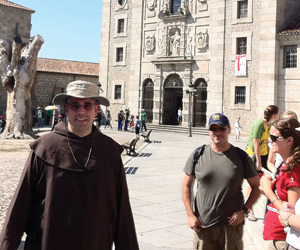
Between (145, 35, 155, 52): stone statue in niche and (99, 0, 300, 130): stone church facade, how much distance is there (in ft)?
0.27

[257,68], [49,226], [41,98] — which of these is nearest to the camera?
[49,226]

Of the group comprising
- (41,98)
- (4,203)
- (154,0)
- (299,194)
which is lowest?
(4,203)

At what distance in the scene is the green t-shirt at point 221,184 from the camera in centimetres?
357

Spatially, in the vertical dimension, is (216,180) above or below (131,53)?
below

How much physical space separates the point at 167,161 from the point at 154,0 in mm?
20556

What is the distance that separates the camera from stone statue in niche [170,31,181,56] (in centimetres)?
2956

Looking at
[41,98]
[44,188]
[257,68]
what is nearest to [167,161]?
[44,188]

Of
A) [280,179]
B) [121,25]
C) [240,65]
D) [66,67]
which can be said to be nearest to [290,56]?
[240,65]

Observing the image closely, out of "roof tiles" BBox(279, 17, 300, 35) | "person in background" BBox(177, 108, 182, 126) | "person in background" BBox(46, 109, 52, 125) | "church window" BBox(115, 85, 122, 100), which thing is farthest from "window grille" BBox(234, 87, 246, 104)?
"person in background" BBox(46, 109, 52, 125)

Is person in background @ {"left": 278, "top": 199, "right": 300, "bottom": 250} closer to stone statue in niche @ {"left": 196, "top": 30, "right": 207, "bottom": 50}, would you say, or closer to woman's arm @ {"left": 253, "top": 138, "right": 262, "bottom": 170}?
woman's arm @ {"left": 253, "top": 138, "right": 262, "bottom": 170}

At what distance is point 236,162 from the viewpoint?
362 cm

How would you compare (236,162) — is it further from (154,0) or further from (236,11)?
(154,0)

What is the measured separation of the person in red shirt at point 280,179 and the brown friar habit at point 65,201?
4.17ft

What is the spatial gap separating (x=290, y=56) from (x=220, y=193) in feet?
76.3
